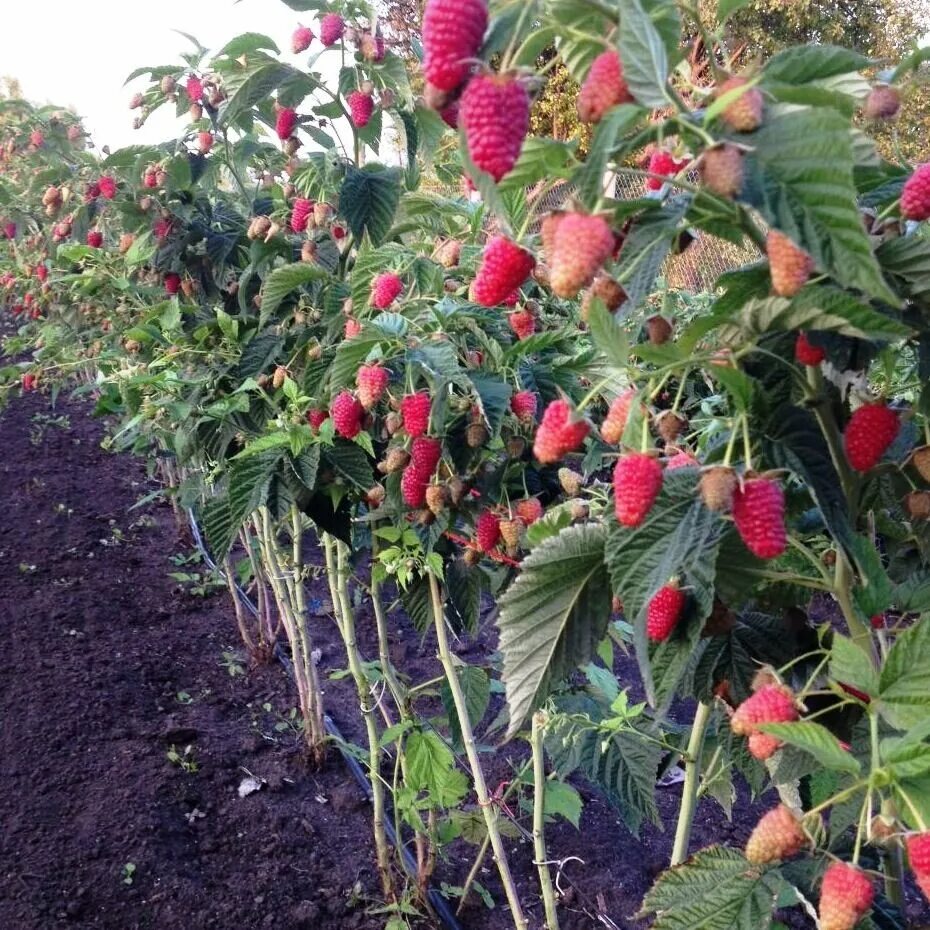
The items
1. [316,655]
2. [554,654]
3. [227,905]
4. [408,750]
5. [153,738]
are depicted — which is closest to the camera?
[554,654]

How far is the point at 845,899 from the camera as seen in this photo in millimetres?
664

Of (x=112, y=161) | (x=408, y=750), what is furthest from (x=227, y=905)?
(x=112, y=161)

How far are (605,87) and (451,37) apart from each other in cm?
11

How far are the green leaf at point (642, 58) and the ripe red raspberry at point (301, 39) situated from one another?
1206 millimetres

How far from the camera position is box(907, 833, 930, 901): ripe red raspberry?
2.02 feet

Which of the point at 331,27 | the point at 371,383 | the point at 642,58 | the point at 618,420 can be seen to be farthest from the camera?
the point at 331,27

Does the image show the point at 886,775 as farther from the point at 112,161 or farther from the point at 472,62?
the point at 112,161

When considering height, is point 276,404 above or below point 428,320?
below

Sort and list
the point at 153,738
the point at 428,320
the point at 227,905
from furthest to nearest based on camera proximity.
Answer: the point at 153,738, the point at 227,905, the point at 428,320

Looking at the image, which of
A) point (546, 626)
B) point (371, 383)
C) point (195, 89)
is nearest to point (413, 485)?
point (371, 383)

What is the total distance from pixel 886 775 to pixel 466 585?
3.31 feet

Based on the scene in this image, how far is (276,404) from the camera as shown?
1702 millimetres

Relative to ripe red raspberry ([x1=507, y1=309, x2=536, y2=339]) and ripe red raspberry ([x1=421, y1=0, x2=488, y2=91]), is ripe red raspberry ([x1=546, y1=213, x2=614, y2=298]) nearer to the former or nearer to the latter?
ripe red raspberry ([x1=421, y1=0, x2=488, y2=91])

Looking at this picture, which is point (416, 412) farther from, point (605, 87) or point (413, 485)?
point (605, 87)
